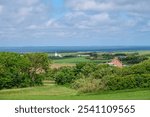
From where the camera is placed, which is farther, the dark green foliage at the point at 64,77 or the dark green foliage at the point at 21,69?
the dark green foliage at the point at 21,69

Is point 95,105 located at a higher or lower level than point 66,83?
higher

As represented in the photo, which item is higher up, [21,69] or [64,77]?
[21,69]

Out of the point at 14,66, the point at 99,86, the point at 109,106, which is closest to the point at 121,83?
the point at 99,86

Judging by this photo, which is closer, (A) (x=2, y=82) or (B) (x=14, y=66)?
(A) (x=2, y=82)

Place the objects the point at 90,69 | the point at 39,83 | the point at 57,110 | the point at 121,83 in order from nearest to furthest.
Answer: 1. the point at 57,110
2. the point at 121,83
3. the point at 90,69
4. the point at 39,83

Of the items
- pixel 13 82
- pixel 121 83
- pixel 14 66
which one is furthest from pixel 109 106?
pixel 14 66

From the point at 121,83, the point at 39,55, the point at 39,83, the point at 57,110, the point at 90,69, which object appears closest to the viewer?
the point at 57,110

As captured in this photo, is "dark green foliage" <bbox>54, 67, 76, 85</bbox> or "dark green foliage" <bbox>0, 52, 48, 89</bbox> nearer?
"dark green foliage" <bbox>54, 67, 76, 85</bbox>

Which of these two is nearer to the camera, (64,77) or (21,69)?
(64,77)

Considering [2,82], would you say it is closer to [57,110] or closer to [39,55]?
[39,55]

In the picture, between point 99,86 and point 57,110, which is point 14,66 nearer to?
point 99,86
